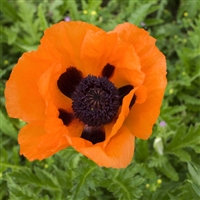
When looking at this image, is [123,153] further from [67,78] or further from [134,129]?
[67,78]

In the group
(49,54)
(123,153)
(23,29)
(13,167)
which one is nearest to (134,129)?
(123,153)

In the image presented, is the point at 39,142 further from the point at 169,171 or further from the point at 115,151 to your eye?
the point at 169,171

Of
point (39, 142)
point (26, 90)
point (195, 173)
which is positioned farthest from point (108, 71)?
point (195, 173)

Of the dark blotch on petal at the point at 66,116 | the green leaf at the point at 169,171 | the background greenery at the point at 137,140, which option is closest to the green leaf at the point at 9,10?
the background greenery at the point at 137,140

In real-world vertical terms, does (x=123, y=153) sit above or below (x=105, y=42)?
below

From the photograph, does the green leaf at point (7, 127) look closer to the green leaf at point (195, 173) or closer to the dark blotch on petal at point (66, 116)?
the dark blotch on petal at point (66, 116)

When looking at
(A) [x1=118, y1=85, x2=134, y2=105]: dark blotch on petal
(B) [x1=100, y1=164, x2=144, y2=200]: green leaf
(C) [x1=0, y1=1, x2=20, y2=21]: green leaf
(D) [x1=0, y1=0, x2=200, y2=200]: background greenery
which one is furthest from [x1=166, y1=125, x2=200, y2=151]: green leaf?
(C) [x1=0, y1=1, x2=20, y2=21]: green leaf

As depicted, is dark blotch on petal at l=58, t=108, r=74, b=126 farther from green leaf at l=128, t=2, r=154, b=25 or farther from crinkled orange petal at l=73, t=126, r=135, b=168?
green leaf at l=128, t=2, r=154, b=25
